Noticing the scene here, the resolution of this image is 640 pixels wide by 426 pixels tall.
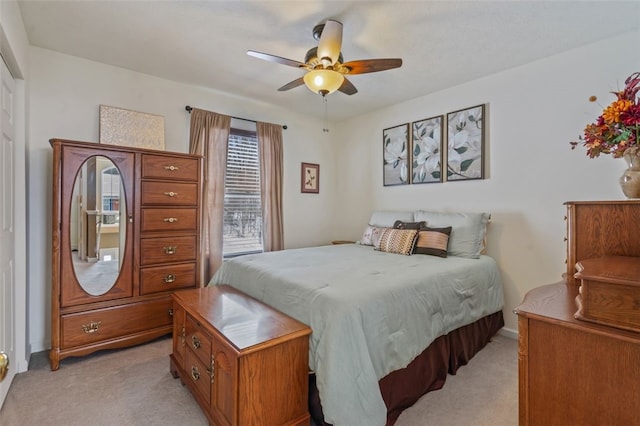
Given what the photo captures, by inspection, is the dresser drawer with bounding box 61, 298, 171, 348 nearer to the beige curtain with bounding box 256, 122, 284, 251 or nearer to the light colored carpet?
the light colored carpet

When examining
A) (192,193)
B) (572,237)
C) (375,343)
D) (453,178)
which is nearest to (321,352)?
(375,343)

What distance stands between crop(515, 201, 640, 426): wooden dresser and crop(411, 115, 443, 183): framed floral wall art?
245cm

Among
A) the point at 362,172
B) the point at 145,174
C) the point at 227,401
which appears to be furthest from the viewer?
the point at 362,172

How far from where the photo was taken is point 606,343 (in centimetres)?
88

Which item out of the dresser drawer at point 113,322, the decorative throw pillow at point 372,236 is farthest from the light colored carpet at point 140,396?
the decorative throw pillow at point 372,236

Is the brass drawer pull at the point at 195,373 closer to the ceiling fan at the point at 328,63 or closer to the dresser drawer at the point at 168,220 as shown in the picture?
the dresser drawer at the point at 168,220

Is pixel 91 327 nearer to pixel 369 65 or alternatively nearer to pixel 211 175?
pixel 211 175

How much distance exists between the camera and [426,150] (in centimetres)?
356

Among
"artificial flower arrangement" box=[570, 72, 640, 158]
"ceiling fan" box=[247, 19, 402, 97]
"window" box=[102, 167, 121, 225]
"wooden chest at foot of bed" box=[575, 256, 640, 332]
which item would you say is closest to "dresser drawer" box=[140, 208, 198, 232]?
"window" box=[102, 167, 121, 225]

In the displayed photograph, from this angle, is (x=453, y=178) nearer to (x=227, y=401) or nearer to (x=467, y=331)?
(x=467, y=331)

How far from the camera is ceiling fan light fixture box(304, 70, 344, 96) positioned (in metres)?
2.13

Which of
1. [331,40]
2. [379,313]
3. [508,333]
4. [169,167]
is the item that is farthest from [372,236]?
[169,167]

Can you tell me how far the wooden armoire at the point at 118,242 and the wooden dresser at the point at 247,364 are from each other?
3.11 feet

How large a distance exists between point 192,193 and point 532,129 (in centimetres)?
323
